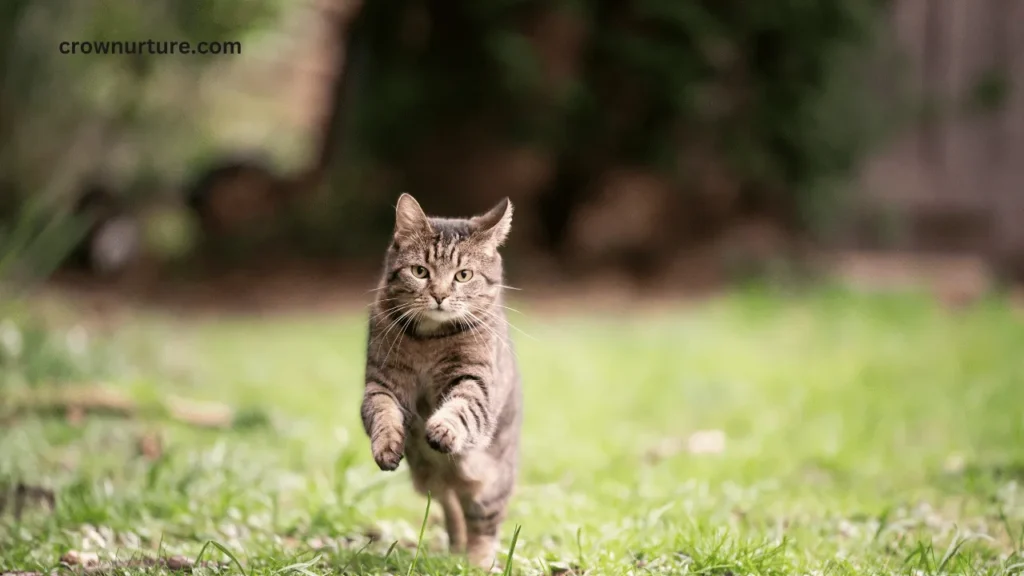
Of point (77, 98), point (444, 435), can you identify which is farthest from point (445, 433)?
point (77, 98)

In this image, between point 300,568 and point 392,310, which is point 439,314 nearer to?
point 392,310

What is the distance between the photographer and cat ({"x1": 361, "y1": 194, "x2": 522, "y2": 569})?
104 inches

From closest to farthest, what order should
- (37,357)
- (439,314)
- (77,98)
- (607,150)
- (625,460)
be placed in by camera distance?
(439,314), (625,460), (37,357), (77,98), (607,150)

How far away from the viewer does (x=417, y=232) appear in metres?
2.74

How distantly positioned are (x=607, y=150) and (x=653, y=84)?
0.96 m

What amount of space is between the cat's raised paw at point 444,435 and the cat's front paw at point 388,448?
0.09m

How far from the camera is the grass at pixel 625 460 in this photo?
8.81 ft

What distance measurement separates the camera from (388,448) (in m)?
2.40

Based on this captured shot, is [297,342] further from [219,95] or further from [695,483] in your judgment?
[219,95]

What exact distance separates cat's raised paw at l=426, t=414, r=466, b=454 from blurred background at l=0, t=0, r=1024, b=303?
20.3 feet

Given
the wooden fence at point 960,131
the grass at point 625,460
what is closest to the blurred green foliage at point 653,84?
the wooden fence at point 960,131

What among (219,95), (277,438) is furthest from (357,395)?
(219,95)

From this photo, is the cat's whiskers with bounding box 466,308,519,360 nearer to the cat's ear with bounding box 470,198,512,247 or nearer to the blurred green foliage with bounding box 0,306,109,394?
the cat's ear with bounding box 470,198,512,247

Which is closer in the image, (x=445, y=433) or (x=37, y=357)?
(x=445, y=433)
